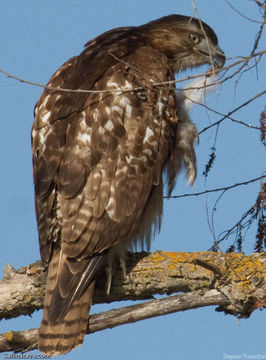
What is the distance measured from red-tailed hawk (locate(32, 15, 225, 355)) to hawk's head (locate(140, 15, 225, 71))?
1.15 feet

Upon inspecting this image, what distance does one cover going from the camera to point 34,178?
5.49 m

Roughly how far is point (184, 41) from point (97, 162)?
194cm

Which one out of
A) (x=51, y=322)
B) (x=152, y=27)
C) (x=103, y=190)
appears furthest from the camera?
(x=152, y=27)

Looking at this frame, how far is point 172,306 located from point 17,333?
3.16 ft

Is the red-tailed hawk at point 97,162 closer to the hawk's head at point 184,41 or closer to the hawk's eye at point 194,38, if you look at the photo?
the hawk's head at point 184,41

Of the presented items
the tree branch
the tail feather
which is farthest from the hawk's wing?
the tree branch

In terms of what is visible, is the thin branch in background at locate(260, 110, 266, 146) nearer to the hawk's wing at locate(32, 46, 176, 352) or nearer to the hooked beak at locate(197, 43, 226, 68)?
the hawk's wing at locate(32, 46, 176, 352)

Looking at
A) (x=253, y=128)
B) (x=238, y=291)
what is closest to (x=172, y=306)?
(x=238, y=291)

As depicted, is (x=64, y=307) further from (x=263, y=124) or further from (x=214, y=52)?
(x=214, y=52)

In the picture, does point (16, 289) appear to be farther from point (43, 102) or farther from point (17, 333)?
point (43, 102)

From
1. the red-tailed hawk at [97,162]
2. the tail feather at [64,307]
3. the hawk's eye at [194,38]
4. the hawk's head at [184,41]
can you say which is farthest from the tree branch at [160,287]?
the hawk's eye at [194,38]

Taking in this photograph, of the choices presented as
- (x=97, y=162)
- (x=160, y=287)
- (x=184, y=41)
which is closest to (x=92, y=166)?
(x=97, y=162)

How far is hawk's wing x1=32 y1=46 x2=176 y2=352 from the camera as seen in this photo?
4.97 m

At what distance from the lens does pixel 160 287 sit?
5.01m
